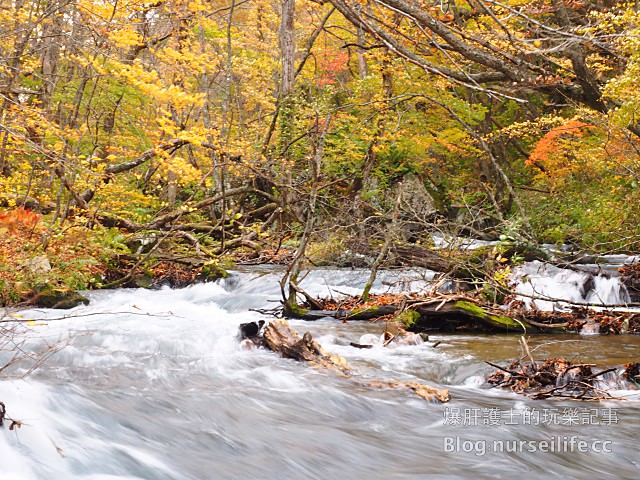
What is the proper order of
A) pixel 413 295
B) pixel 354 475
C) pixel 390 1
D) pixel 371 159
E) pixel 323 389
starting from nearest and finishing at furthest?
pixel 390 1 → pixel 354 475 → pixel 323 389 → pixel 413 295 → pixel 371 159

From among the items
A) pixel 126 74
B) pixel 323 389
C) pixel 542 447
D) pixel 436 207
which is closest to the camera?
pixel 542 447

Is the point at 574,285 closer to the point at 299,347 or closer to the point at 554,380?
the point at 554,380

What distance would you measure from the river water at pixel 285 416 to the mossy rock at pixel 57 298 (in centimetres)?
159

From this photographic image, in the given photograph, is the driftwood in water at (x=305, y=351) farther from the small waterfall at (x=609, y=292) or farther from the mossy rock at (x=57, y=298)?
the small waterfall at (x=609, y=292)

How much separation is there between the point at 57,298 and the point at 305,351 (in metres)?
4.86

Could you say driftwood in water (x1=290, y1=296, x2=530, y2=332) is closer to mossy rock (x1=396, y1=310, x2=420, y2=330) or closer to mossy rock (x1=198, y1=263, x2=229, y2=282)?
mossy rock (x1=396, y1=310, x2=420, y2=330)

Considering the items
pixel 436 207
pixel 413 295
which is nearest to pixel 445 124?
pixel 436 207

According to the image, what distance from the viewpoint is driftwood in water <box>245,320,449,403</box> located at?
5.55 meters

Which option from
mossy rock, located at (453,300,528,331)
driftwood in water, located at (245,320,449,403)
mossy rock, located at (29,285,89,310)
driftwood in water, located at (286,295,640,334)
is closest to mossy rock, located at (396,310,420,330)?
driftwood in water, located at (286,295,640,334)

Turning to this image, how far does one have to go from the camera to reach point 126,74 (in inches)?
253

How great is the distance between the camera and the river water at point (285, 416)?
12.6 ft

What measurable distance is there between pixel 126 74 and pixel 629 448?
228 inches

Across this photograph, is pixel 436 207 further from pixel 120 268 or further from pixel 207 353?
pixel 207 353

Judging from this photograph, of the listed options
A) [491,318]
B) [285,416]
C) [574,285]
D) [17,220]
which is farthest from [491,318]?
[17,220]
